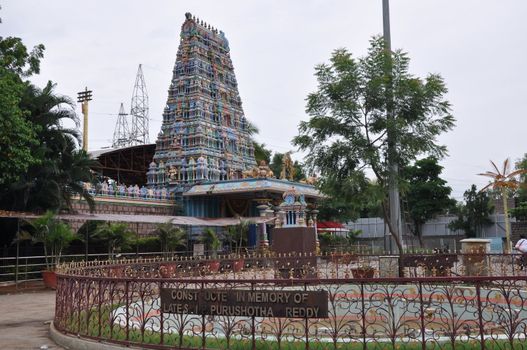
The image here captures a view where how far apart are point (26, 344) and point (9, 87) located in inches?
443

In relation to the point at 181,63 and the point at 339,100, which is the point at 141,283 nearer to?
the point at 339,100

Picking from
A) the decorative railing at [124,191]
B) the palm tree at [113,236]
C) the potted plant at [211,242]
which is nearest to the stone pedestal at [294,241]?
the potted plant at [211,242]

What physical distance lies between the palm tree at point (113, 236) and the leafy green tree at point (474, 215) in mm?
32290

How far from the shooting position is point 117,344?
832 centimetres

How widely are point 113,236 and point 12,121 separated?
7701 millimetres

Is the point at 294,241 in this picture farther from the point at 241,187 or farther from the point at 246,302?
the point at 246,302

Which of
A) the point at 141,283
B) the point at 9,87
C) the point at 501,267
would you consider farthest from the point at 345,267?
the point at 9,87

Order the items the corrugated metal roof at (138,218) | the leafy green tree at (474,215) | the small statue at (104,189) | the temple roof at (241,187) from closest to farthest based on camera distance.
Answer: the corrugated metal roof at (138,218) < the small statue at (104,189) < the temple roof at (241,187) < the leafy green tree at (474,215)

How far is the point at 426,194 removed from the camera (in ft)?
158

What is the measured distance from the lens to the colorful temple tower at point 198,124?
113 ft

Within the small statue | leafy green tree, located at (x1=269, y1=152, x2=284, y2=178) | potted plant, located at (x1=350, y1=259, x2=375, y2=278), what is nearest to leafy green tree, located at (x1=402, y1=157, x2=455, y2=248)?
leafy green tree, located at (x1=269, y1=152, x2=284, y2=178)

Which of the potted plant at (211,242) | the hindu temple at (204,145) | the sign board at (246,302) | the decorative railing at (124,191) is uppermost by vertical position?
the hindu temple at (204,145)

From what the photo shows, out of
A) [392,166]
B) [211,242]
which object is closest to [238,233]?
[211,242]

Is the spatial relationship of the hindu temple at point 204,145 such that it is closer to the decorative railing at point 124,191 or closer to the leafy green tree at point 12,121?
the decorative railing at point 124,191
